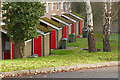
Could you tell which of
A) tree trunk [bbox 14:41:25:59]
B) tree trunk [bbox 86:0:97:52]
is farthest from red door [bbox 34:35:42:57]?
tree trunk [bbox 86:0:97:52]

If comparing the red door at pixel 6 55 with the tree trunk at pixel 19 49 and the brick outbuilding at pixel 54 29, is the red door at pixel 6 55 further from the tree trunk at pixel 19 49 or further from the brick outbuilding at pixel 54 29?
the brick outbuilding at pixel 54 29

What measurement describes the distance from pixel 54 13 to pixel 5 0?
16.1 metres

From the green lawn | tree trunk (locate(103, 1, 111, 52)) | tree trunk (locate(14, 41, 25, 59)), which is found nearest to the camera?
the green lawn

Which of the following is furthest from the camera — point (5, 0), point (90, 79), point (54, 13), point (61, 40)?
point (54, 13)

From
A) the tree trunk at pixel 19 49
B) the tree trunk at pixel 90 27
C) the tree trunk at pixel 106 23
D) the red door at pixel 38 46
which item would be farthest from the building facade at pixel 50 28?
the tree trunk at pixel 106 23

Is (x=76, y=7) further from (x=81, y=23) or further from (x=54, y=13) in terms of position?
(x=54, y=13)

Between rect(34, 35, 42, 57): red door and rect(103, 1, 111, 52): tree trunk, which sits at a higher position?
rect(103, 1, 111, 52): tree trunk

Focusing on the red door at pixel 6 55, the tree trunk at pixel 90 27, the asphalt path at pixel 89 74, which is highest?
the tree trunk at pixel 90 27

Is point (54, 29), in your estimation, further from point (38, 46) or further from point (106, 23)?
point (106, 23)

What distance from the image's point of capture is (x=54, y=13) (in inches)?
1314

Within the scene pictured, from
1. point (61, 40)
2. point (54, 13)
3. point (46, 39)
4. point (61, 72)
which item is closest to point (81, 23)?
point (54, 13)

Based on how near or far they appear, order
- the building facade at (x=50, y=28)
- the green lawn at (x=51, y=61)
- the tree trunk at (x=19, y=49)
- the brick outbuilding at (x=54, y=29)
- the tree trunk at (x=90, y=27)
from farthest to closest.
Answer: the brick outbuilding at (x=54, y=29)
the building facade at (x=50, y=28)
the tree trunk at (x=90, y=27)
the tree trunk at (x=19, y=49)
the green lawn at (x=51, y=61)

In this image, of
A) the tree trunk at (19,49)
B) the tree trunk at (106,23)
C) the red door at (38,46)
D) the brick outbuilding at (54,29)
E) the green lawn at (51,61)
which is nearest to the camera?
the green lawn at (51,61)

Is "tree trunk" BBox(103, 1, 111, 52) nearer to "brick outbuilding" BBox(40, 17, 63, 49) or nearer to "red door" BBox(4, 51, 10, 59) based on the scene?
"red door" BBox(4, 51, 10, 59)
